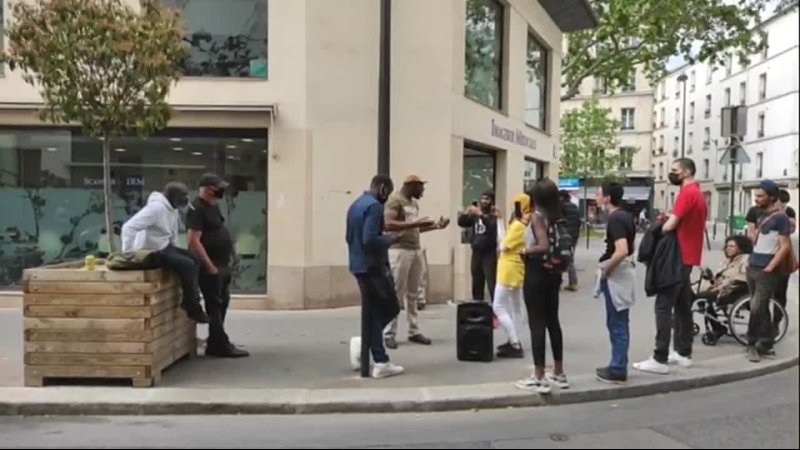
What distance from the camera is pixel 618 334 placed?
6410 millimetres

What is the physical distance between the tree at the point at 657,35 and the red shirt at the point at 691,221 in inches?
604

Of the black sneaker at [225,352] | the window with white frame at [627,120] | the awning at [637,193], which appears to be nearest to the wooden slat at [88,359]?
the black sneaker at [225,352]

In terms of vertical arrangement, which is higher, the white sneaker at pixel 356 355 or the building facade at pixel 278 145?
the building facade at pixel 278 145

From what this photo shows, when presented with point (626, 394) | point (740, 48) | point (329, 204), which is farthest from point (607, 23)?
point (626, 394)

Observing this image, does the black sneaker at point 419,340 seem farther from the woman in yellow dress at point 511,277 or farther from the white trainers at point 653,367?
the white trainers at point 653,367

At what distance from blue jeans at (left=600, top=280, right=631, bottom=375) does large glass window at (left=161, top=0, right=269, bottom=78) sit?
6510 millimetres

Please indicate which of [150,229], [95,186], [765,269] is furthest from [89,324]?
[765,269]

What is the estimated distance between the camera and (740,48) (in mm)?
23375

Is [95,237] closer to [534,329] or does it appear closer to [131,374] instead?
[131,374]

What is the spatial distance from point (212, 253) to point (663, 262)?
432 centimetres

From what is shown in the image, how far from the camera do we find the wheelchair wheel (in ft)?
25.3

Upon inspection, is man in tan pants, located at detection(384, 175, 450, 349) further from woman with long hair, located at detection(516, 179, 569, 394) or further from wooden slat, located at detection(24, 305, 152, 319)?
wooden slat, located at detection(24, 305, 152, 319)

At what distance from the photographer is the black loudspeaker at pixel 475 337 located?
287 inches

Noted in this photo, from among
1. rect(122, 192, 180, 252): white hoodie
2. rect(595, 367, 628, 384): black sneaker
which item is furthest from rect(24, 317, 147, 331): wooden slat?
rect(595, 367, 628, 384): black sneaker
